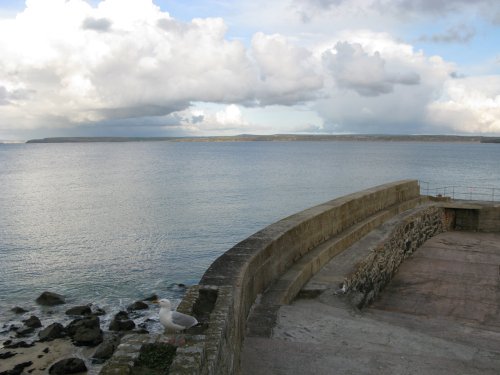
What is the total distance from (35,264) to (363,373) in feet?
61.1

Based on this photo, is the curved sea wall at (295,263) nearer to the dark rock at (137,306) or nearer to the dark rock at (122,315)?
the dark rock at (122,315)

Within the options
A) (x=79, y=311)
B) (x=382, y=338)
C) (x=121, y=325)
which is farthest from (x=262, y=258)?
(x=79, y=311)

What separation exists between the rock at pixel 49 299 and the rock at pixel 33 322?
173 centimetres

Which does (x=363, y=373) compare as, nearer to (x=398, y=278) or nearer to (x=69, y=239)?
(x=398, y=278)

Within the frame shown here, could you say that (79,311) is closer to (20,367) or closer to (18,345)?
(18,345)

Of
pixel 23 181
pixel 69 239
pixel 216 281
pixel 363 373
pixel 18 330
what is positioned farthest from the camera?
pixel 23 181

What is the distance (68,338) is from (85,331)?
0.50 metres

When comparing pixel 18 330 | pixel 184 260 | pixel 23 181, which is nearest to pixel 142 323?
pixel 18 330

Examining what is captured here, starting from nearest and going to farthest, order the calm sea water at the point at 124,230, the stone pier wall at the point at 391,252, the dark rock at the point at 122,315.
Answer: the stone pier wall at the point at 391,252 → the dark rock at the point at 122,315 → the calm sea water at the point at 124,230

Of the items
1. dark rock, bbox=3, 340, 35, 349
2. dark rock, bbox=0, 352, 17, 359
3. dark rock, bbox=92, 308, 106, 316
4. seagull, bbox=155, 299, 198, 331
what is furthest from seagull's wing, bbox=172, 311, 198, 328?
dark rock, bbox=92, 308, 106, 316

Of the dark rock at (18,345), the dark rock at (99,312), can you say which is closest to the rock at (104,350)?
the dark rock at (18,345)

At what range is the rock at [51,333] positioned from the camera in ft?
44.4

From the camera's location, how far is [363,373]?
19.1 feet

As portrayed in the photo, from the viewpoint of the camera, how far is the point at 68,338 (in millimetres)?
13633
